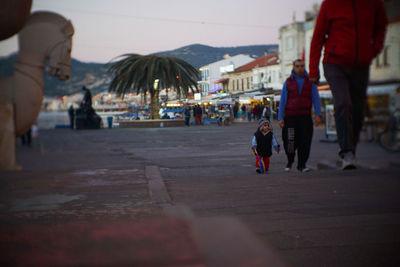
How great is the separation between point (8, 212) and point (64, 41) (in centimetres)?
88

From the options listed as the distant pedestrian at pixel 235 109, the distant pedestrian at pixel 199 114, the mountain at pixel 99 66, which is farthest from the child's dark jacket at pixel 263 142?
the mountain at pixel 99 66

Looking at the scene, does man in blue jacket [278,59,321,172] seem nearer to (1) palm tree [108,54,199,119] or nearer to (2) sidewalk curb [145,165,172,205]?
(1) palm tree [108,54,199,119]

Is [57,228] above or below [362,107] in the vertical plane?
below

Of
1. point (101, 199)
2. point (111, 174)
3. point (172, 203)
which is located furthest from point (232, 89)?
point (111, 174)

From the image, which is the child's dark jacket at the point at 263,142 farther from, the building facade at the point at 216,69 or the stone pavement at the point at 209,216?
the building facade at the point at 216,69

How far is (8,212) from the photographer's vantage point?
1.93 meters

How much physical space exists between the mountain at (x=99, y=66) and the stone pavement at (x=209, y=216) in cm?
35

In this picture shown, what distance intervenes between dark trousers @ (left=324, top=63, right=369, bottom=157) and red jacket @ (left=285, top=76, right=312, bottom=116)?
174 mm

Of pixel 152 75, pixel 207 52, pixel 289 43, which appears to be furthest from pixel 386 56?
pixel 152 75

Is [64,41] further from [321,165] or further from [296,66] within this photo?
[321,165]

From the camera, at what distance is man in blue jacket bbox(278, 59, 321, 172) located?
69.2 inches

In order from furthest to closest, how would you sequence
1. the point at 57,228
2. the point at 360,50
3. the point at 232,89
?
the point at 232,89 → the point at 360,50 → the point at 57,228

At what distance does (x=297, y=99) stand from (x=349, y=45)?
0.66 m

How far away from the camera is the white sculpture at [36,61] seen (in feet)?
4.15
